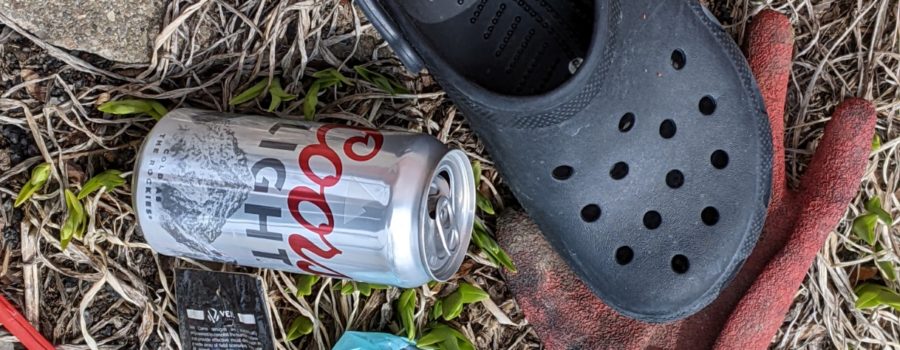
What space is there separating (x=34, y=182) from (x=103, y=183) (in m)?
0.11

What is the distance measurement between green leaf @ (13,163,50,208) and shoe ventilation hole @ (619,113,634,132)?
83cm

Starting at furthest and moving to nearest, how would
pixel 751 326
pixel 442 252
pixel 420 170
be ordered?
pixel 751 326 → pixel 442 252 → pixel 420 170

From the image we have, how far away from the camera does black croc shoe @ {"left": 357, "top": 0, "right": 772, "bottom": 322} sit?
1233 mm

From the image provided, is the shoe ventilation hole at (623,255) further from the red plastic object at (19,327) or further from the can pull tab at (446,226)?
the red plastic object at (19,327)

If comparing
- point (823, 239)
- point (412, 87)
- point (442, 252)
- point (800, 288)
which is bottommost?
point (800, 288)

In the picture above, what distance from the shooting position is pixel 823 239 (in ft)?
4.39

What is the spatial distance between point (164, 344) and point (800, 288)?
3.28 feet

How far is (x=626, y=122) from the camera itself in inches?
48.9

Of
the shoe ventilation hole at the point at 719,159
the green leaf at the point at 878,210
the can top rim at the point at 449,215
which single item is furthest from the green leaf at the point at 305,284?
the green leaf at the point at 878,210

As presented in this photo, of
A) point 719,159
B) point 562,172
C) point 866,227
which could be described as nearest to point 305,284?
point 562,172

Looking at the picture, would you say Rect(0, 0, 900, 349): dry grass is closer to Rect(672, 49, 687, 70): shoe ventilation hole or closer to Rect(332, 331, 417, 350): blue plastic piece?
Rect(332, 331, 417, 350): blue plastic piece

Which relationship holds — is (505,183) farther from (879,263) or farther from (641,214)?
(879,263)

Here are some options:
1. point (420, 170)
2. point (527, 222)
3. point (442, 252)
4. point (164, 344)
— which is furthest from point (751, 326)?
point (164, 344)

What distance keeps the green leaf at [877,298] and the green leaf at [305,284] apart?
0.84 metres
